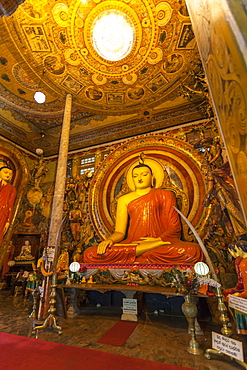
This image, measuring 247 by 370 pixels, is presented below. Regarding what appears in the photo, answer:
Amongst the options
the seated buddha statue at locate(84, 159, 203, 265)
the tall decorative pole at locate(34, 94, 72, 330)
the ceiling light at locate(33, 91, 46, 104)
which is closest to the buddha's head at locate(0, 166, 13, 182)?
the ceiling light at locate(33, 91, 46, 104)

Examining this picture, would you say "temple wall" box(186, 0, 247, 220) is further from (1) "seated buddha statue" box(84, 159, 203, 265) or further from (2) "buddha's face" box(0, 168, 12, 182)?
(2) "buddha's face" box(0, 168, 12, 182)

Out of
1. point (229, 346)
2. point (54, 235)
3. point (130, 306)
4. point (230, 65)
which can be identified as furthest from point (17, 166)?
point (230, 65)

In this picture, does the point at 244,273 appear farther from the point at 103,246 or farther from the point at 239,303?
the point at 103,246

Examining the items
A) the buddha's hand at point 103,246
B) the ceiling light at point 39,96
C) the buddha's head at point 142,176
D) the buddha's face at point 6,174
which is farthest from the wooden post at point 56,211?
the buddha's face at point 6,174

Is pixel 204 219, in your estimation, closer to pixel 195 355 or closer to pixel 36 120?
pixel 195 355

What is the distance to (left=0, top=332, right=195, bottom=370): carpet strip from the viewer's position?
1.74m

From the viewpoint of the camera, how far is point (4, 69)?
531 centimetres

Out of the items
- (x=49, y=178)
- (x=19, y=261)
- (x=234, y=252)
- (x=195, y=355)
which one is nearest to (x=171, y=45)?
(x=234, y=252)

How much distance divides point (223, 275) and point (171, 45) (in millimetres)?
5536

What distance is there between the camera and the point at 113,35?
479 centimetres

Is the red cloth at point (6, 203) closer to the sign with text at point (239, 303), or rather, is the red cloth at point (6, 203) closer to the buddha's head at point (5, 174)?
the buddha's head at point (5, 174)

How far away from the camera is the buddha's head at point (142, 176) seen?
Result: 609 centimetres

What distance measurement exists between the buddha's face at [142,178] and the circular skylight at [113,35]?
3.22 m

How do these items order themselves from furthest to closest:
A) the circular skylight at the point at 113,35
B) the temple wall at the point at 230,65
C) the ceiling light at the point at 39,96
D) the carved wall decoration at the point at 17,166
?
1. the carved wall decoration at the point at 17,166
2. the ceiling light at the point at 39,96
3. the circular skylight at the point at 113,35
4. the temple wall at the point at 230,65
